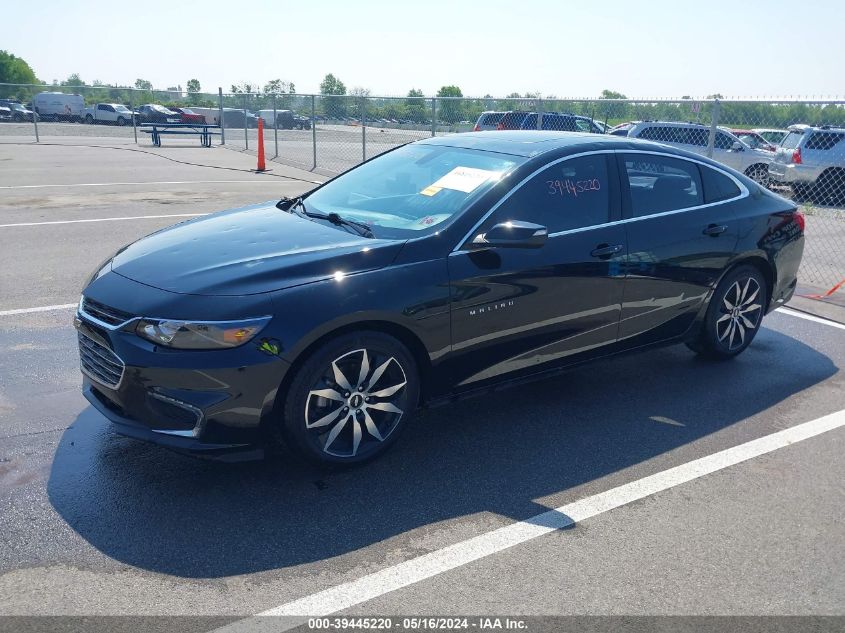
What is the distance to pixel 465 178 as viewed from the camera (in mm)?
4695

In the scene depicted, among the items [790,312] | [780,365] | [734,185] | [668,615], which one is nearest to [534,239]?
[668,615]

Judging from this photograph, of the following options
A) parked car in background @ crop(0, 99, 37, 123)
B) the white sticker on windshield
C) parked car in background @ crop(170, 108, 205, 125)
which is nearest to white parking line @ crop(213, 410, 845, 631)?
the white sticker on windshield

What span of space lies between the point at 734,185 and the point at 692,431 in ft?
6.82

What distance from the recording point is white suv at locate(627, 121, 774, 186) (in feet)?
47.8

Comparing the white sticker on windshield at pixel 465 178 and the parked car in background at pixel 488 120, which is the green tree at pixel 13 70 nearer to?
the parked car in background at pixel 488 120

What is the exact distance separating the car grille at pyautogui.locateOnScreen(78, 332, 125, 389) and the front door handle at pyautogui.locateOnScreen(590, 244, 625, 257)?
110 inches

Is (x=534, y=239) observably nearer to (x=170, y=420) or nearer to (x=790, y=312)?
(x=170, y=420)

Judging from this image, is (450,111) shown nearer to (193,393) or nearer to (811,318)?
(811,318)

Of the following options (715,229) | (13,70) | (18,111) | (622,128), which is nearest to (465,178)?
(715,229)

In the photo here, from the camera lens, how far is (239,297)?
3.65 m

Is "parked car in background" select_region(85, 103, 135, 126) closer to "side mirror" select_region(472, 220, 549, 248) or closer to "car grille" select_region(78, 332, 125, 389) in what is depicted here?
"car grille" select_region(78, 332, 125, 389)

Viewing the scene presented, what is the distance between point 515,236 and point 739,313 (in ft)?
8.31

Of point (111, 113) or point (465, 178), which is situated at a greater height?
point (465, 178)

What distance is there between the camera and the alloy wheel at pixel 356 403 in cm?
386
